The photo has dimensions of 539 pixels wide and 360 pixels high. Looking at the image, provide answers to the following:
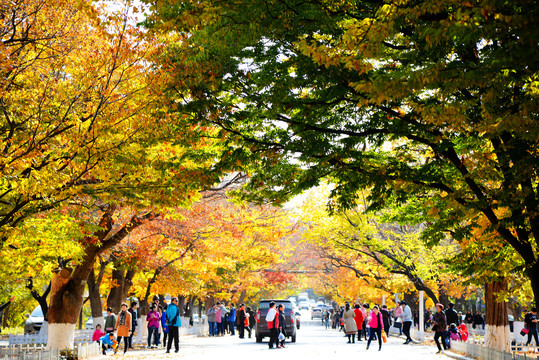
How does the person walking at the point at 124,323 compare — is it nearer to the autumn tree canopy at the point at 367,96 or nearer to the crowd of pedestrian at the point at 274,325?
the crowd of pedestrian at the point at 274,325

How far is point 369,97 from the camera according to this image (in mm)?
9305

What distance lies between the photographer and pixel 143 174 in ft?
46.3

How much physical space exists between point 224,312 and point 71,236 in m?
20.9

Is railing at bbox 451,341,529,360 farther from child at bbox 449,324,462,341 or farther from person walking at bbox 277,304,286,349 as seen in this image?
person walking at bbox 277,304,286,349

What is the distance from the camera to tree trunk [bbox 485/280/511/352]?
1888 centimetres

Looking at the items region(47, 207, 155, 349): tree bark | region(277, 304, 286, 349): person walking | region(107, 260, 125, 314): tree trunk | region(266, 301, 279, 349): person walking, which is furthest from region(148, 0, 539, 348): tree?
region(107, 260, 125, 314): tree trunk

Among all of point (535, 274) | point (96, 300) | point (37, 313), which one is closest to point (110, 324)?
point (96, 300)

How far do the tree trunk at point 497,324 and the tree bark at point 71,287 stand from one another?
446 inches

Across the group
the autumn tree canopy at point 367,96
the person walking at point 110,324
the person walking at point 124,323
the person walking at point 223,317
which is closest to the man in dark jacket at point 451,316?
the autumn tree canopy at point 367,96

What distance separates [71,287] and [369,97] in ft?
43.3

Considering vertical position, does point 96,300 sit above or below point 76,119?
below

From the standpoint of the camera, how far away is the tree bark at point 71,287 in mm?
18156

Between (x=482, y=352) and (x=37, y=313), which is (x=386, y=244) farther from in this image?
(x=37, y=313)

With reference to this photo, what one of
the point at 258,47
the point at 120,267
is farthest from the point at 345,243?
the point at 258,47
